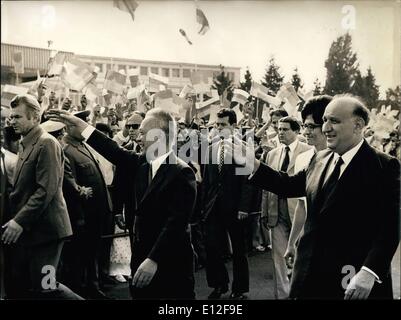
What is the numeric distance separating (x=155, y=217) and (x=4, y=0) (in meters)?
2.11

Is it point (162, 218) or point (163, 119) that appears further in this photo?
point (163, 119)

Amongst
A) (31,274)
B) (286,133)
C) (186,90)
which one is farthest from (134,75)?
(31,274)

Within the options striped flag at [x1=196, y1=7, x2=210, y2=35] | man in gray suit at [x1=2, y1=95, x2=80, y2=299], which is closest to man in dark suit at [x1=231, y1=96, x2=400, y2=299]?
striped flag at [x1=196, y1=7, x2=210, y2=35]

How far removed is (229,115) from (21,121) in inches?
66.3

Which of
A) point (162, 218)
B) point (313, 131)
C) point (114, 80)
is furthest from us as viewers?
point (114, 80)

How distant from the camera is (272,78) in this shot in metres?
4.45

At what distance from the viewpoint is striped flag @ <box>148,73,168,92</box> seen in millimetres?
4089

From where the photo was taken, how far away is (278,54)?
445 centimetres

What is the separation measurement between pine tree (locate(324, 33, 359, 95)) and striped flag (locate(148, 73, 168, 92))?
4.51 feet

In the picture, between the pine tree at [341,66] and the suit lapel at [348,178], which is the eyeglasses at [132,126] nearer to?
the pine tree at [341,66]

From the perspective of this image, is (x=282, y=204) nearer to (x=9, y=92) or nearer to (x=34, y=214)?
(x=34, y=214)

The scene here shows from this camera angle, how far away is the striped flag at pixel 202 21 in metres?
4.18
